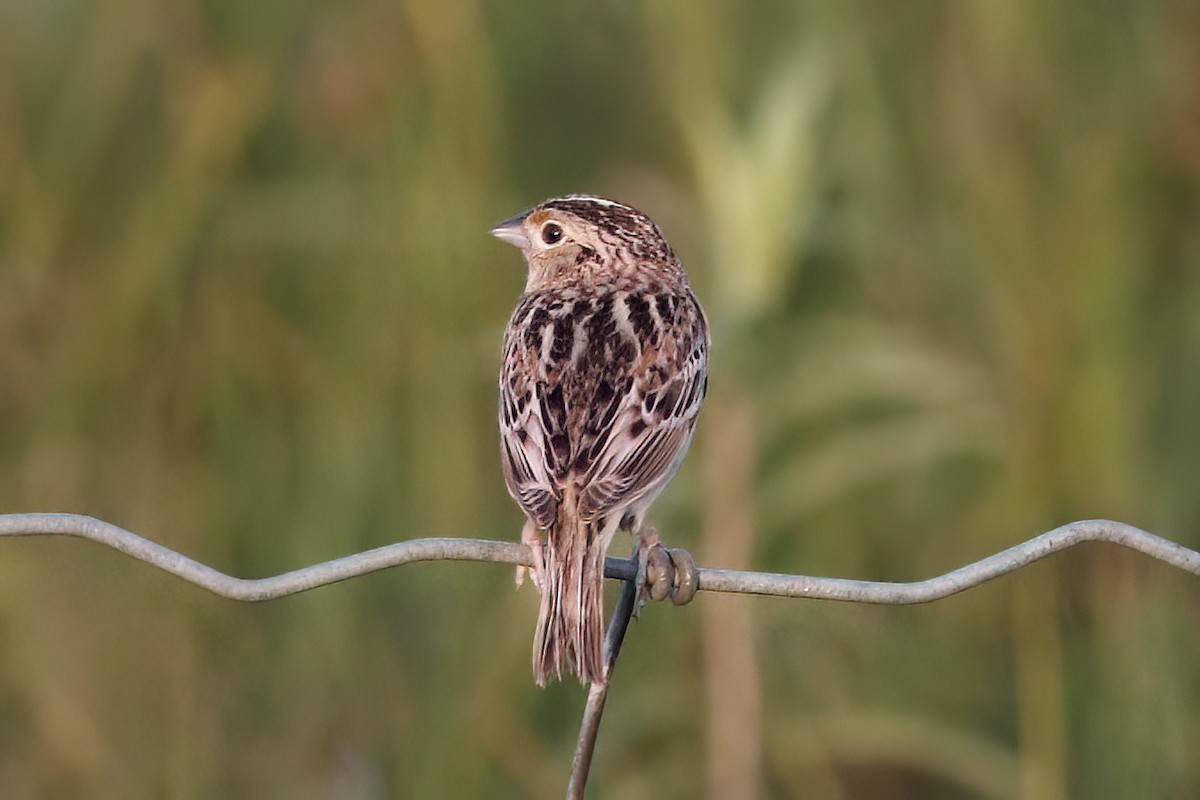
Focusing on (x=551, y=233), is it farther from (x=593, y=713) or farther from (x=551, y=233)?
(x=593, y=713)

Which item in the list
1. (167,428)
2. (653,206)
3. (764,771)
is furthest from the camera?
(653,206)

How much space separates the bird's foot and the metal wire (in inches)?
14.5

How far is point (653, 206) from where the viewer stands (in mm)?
6457

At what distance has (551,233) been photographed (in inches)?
215

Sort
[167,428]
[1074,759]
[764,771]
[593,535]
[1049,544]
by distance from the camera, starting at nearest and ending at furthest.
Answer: [1049,544]
[593,535]
[1074,759]
[764,771]
[167,428]

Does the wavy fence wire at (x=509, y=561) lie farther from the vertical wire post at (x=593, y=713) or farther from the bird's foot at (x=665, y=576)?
the bird's foot at (x=665, y=576)

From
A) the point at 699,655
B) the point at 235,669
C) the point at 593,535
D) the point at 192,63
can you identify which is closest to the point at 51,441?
the point at 235,669

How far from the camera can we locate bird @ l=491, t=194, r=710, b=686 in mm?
3887

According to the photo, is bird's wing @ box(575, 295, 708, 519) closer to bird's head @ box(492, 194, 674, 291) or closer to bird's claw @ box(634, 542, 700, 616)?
bird's claw @ box(634, 542, 700, 616)

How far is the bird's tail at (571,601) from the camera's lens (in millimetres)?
3795

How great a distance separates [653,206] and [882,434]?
136cm

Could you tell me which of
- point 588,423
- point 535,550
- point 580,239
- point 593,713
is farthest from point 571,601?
point 580,239

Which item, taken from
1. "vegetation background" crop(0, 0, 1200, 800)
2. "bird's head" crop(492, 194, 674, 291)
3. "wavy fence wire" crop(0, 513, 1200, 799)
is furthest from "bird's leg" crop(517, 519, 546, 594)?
"bird's head" crop(492, 194, 674, 291)

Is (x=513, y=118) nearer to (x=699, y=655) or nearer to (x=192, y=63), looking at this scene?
(x=192, y=63)
